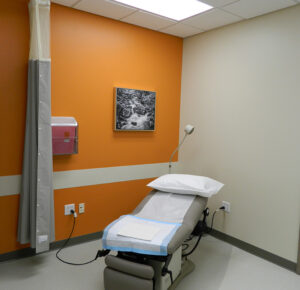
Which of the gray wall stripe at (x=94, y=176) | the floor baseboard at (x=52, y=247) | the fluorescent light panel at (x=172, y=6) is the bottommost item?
the floor baseboard at (x=52, y=247)

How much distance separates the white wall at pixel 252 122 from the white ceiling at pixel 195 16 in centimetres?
14

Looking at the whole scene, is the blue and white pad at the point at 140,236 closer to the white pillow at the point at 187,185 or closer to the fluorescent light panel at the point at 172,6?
the white pillow at the point at 187,185

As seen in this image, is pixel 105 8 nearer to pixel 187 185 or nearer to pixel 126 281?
pixel 187 185

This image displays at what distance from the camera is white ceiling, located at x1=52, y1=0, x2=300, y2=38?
8.21ft

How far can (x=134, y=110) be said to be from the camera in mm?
3232

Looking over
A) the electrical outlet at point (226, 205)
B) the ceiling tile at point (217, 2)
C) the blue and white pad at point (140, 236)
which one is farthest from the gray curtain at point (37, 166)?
the electrical outlet at point (226, 205)

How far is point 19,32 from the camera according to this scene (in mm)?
2490

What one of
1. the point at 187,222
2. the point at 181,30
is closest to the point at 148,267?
the point at 187,222

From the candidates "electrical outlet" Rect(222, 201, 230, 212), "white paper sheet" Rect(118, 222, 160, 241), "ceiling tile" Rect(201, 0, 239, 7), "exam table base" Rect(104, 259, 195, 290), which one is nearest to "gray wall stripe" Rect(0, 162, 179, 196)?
"electrical outlet" Rect(222, 201, 230, 212)

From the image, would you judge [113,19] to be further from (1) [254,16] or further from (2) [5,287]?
(2) [5,287]

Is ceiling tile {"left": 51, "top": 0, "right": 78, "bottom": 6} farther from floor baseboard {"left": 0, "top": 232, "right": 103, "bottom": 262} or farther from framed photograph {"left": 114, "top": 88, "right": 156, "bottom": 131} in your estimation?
floor baseboard {"left": 0, "top": 232, "right": 103, "bottom": 262}

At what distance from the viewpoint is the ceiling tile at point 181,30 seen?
3.15 m

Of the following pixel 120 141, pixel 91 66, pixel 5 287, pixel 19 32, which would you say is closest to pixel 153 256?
pixel 5 287

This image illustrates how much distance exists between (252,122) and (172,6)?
1.37m
